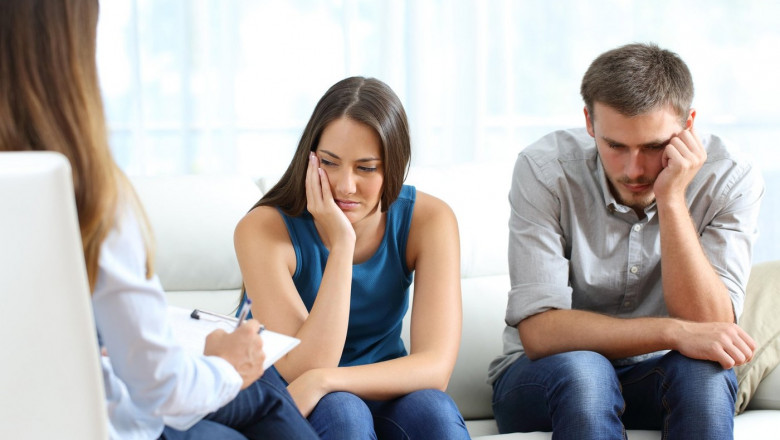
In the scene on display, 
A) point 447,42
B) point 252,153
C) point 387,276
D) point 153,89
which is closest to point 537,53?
point 447,42

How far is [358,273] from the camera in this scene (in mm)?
1860

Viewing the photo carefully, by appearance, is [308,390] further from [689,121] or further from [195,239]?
[689,121]

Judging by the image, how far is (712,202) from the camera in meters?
1.93

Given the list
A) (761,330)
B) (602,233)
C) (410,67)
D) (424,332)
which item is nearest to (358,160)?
(424,332)

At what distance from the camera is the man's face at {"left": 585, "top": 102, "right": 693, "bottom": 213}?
5.88 ft

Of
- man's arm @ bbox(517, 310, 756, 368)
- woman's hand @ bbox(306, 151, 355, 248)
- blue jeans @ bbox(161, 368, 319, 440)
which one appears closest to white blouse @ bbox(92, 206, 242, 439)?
blue jeans @ bbox(161, 368, 319, 440)

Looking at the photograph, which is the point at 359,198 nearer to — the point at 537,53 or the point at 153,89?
the point at 153,89

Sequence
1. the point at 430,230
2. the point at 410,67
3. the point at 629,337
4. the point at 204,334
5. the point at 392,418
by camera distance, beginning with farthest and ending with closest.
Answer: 1. the point at 410,67
2. the point at 430,230
3. the point at 629,337
4. the point at 392,418
5. the point at 204,334

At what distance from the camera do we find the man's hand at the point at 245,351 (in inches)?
41.5

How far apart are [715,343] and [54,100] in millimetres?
1284

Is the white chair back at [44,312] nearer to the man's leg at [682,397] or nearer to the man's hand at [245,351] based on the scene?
the man's hand at [245,351]

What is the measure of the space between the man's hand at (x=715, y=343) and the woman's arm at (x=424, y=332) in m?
0.44

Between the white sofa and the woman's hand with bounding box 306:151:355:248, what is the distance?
1.49 ft

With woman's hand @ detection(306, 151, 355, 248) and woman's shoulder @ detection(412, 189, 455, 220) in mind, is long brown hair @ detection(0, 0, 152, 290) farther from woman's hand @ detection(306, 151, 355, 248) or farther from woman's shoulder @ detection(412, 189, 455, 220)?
woman's shoulder @ detection(412, 189, 455, 220)
